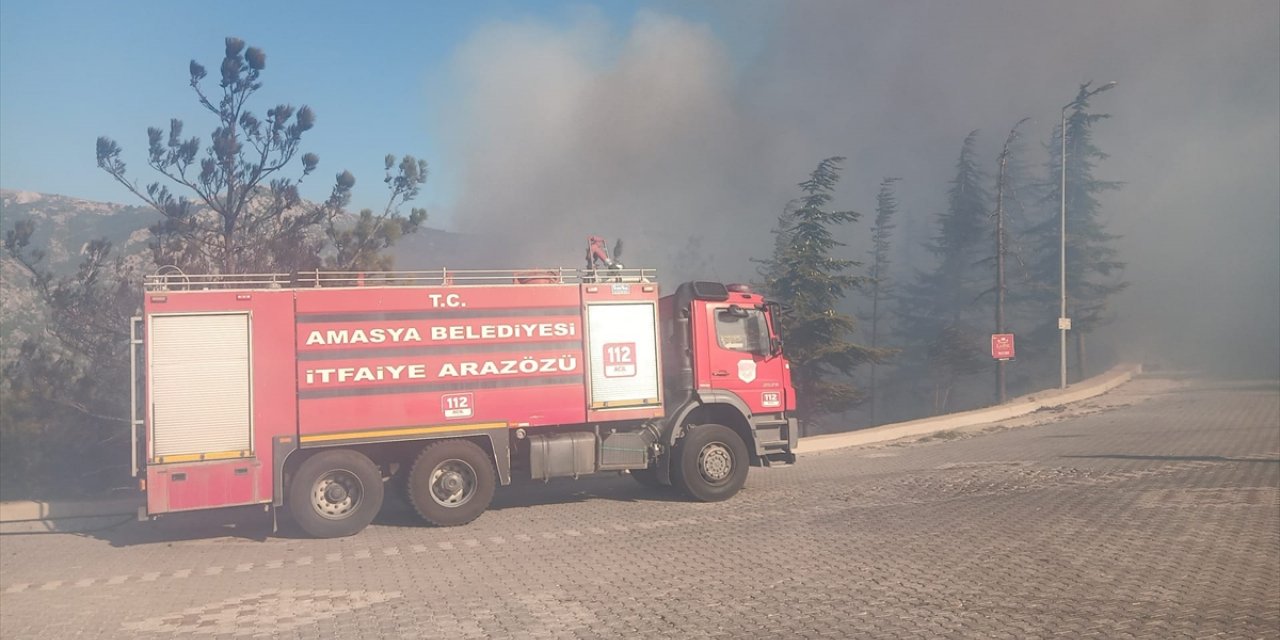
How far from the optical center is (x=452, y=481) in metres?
10.4

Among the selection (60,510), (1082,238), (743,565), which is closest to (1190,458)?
(743,565)

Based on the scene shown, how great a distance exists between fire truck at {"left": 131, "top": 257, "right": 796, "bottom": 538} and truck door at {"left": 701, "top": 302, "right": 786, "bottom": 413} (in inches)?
1.0

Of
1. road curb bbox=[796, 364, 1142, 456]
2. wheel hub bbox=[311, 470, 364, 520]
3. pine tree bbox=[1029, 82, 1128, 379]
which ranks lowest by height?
road curb bbox=[796, 364, 1142, 456]

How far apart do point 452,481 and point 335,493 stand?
4.25 feet

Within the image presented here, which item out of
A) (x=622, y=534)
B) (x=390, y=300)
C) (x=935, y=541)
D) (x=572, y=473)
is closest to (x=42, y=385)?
(x=390, y=300)

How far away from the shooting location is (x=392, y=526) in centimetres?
1070

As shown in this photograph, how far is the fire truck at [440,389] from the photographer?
962cm

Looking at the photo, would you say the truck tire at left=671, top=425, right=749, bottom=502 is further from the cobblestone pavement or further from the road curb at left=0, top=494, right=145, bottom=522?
the road curb at left=0, top=494, right=145, bottom=522

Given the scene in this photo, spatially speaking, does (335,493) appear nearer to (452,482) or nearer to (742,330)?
(452,482)

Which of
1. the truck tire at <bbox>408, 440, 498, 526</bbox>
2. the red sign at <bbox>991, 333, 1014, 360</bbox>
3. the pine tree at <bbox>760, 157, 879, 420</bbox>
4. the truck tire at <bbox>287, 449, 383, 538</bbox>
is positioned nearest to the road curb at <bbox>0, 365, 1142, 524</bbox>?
the red sign at <bbox>991, 333, 1014, 360</bbox>

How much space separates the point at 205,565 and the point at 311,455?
1.59 m

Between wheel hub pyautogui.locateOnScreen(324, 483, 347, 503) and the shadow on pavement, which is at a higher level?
wheel hub pyautogui.locateOnScreen(324, 483, 347, 503)

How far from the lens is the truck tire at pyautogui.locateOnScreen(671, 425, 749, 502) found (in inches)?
448

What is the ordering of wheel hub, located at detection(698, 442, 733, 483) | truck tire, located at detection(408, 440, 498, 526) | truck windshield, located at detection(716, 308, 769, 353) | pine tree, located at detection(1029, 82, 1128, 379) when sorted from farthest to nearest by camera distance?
1. pine tree, located at detection(1029, 82, 1128, 379)
2. truck windshield, located at detection(716, 308, 769, 353)
3. wheel hub, located at detection(698, 442, 733, 483)
4. truck tire, located at detection(408, 440, 498, 526)
